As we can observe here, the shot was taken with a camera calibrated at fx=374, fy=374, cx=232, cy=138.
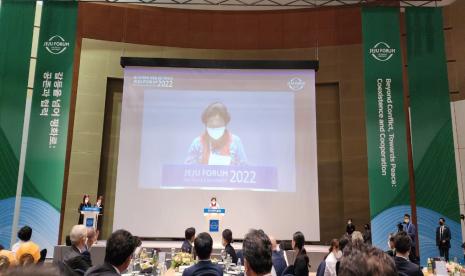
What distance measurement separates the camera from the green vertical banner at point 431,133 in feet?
27.0

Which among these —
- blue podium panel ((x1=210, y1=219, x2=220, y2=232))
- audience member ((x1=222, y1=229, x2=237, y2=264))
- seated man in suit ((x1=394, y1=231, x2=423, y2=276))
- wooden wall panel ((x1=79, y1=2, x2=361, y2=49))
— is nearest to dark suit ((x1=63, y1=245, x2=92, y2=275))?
audience member ((x1=222, y1=229, x2=237, y2=264))

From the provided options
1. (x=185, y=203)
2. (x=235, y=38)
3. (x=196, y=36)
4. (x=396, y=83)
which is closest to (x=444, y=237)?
(x=396, y=83)

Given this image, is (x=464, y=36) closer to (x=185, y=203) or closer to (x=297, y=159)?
(x=297, y=159)

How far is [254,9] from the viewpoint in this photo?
42.5 feet

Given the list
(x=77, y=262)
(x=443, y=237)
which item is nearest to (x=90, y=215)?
(x=77, y=262)

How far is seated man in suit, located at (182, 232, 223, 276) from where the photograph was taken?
2.70 m

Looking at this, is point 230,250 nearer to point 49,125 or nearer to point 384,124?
point 384,124

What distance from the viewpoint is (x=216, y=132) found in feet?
34.4

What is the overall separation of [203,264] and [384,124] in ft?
24.0

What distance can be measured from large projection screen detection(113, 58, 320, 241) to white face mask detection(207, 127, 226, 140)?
28 millimetres

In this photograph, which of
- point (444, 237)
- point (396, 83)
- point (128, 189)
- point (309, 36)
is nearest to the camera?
point (444, 237)

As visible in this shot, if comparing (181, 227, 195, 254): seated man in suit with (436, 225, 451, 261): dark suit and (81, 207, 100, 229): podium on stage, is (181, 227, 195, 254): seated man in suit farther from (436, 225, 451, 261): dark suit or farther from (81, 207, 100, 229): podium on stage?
(436, 225, 451, 261): dark suit

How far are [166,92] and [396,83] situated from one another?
19.8 feet

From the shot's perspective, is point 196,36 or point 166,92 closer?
point 166,92
